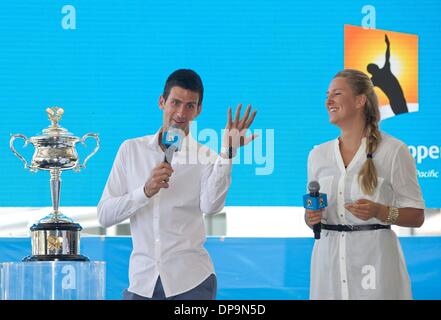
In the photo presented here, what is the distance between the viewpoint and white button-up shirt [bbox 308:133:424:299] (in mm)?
2838

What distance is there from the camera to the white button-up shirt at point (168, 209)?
2881mm

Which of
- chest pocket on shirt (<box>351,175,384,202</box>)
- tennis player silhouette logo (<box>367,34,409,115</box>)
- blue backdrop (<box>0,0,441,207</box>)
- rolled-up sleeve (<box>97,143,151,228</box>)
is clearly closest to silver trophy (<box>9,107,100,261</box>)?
rolled-up sleeve (<box>97,143,151,228</box>)

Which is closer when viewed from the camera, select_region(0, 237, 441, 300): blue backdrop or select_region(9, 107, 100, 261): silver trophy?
select_region(9, 107, 100, 261): silver trophy

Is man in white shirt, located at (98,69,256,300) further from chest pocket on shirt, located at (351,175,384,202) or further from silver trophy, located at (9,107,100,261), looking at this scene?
chest pocket on shirt, located at (351,175,384,202)

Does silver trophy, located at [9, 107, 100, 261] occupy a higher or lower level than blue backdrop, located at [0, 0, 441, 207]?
lower

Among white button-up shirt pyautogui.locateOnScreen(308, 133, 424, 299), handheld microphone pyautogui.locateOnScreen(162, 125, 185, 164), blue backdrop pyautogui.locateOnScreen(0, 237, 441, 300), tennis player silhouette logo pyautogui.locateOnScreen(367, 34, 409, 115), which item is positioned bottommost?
blue backdrop pyautogui.locateOnScreen(0, 237, 441, 300)

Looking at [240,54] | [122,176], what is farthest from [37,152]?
[240,54]

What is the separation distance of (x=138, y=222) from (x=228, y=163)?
0.41m

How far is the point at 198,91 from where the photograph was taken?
3053 millimetres

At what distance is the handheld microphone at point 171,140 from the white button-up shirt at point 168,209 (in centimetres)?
11

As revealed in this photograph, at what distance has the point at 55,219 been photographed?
3041mm

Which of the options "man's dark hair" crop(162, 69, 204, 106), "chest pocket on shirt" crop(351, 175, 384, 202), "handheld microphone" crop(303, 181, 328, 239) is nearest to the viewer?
"handheld microphone" crop(303, 181, 328, 239)

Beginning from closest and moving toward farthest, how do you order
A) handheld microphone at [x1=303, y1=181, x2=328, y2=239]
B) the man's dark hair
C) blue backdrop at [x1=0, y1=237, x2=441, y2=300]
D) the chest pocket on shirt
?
1. handheld microphone at [x1=303, y1=181, x2=328, y2=239]
2. the chest pocket on shirt
3. the man's dark hair
4. blue backdrop at [x1=0, y1=237, x2=441, y2=300]
